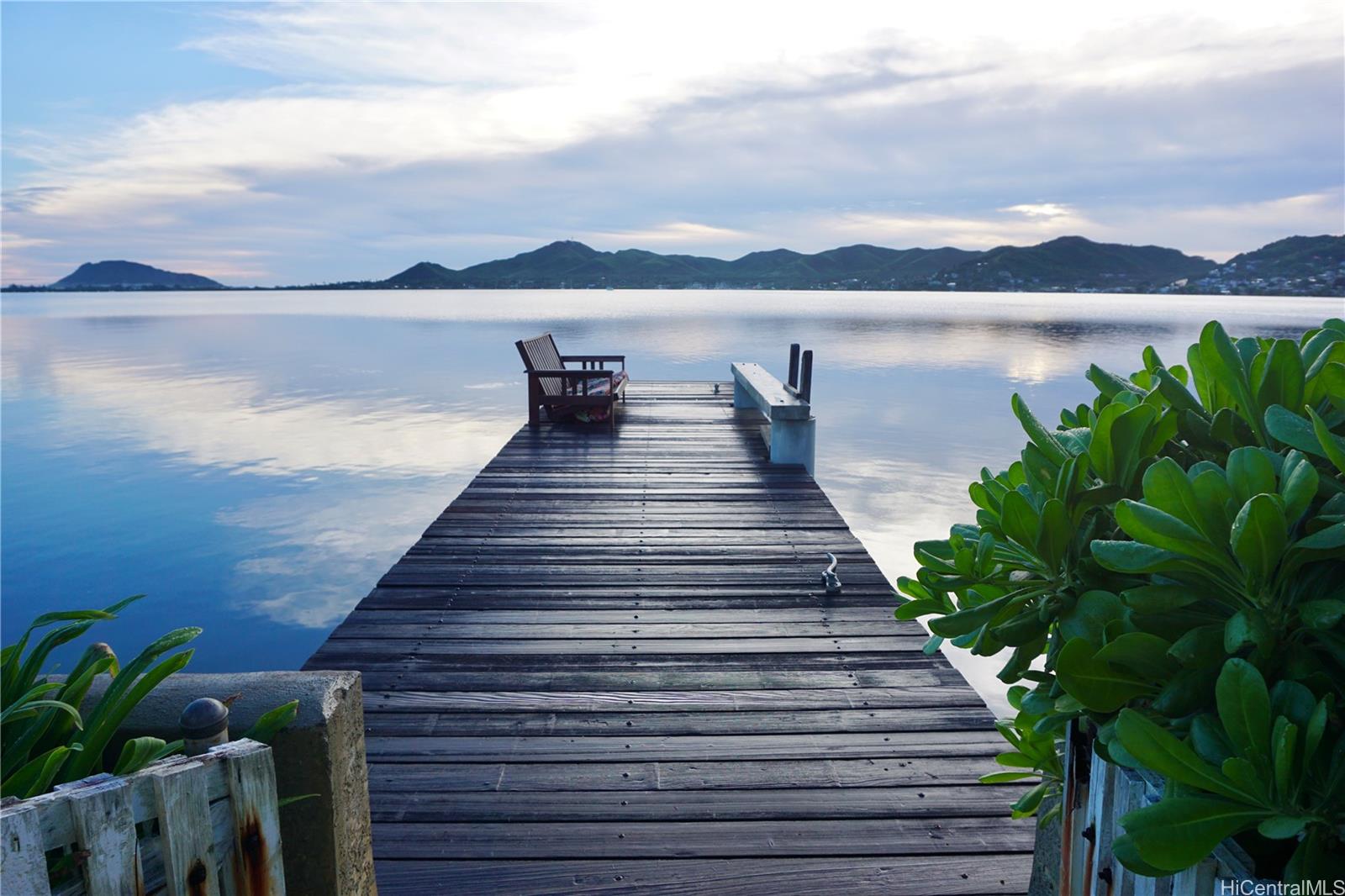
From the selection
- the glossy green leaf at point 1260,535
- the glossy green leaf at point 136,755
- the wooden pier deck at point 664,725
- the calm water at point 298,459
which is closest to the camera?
the glossy green leaf at point 1260,535

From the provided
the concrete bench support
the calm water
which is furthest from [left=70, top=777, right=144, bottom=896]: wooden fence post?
the concrete bench support

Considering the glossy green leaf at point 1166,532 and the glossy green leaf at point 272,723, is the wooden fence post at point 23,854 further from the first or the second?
the glossy green leaf at point 1166,532

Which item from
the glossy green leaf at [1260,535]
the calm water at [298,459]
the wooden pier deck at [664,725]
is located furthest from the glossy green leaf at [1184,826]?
the calm water at [298,459]

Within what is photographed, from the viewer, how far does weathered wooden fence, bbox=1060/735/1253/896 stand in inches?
39.0

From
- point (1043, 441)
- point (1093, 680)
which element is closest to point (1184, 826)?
point (1093, 680)

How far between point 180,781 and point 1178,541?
1534mm

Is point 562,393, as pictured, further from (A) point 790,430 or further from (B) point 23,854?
(B) point 23,854

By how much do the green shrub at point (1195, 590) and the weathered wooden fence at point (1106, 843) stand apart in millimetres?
46

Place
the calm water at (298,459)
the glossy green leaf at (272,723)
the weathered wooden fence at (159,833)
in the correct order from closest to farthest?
the weathered wooden fence at (159,833)
the glossy green leaf at (272,723)
the calm water at (298,459)

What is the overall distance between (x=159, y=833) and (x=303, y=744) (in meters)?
0.32

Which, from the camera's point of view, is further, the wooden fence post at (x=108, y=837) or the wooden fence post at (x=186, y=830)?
the wooden fence post at (x=186, y=830)

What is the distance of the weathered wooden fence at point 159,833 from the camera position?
113 cm

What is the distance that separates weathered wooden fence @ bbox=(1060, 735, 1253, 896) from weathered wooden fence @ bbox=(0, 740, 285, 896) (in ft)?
4.68

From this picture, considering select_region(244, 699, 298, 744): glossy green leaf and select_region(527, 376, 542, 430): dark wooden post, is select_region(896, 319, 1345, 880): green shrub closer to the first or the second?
select_region(244, 699, 298, 744): glossy green leaf
